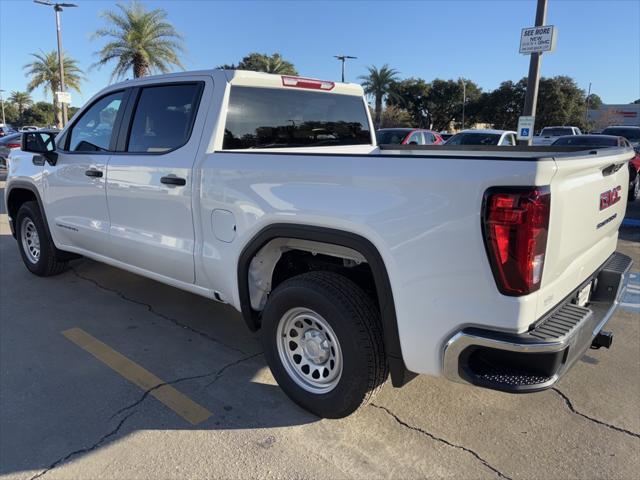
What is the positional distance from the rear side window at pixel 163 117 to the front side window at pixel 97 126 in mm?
342

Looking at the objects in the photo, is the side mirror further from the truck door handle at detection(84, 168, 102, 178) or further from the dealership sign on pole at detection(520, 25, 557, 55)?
the dealership sign on pole at detection(520, 25, 557, 55)

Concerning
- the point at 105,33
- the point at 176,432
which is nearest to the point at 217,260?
the point at 176,432

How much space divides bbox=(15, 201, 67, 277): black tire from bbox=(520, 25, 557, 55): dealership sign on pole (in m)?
8.73

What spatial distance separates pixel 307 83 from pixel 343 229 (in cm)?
189

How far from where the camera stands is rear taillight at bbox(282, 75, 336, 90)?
3830 millimetres

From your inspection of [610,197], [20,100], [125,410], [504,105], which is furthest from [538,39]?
[20,100]

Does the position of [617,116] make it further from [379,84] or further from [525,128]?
[525,128]

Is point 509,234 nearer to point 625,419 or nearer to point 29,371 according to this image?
point 625,419

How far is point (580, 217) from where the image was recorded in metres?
2.35

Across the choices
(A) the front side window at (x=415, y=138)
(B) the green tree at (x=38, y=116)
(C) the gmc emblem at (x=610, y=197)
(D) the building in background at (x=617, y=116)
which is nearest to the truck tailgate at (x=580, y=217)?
(C) the gmc emblem at (x=610, y=197)

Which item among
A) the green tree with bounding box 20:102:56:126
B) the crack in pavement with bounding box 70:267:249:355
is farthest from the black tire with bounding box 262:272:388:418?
the green tree with bounding box 20:102:56:126

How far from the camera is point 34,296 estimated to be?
4938 millimetres

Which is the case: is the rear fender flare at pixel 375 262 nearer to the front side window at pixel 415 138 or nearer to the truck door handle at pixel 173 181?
the truck door handle at pixel 173 181

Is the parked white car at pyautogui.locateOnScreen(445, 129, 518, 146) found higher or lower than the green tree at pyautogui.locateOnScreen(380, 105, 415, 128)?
lower
